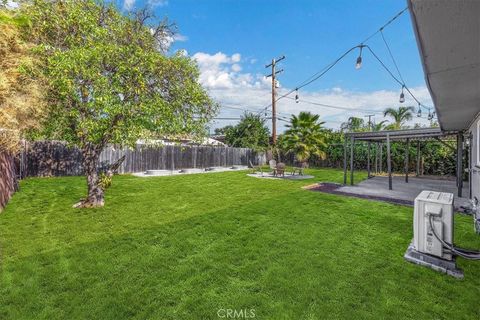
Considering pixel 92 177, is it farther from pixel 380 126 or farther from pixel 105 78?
pixel 380 126

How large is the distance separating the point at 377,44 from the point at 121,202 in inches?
407

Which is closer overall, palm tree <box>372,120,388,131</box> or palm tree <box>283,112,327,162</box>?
palm tree <box>283,112,327,162</box>

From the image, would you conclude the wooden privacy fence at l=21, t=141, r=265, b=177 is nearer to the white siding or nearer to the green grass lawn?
the green grass lawn

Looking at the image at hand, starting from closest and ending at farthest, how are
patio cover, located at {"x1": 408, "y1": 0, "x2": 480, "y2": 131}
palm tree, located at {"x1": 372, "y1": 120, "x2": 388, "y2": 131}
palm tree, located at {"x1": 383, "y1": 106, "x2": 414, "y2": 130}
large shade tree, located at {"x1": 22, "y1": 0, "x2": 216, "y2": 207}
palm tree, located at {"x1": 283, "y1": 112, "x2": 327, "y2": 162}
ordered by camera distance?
patio cover, located at {"x1": 408, "y1": 0, "x2": 480, "y2": 131}, large shade tree, located at {"x1": 22, "y1": 0, "x2": 216, "y2": 207}, palm tree, located at {"x1": 283, "y1": 112, "x2": 327, "y2": 162}, palm tree, located at {"x1": 372, "y1": 120, "x2": 388, "y2": 131}, palm tree, located at {"x1": 383, "y1": 106, "x2": 414, "y2": 130}

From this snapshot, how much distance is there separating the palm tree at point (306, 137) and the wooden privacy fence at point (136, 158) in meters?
5.30

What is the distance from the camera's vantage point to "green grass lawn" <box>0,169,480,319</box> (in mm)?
2496

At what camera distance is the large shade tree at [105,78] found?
541 centimetres

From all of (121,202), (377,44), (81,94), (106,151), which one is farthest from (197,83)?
(106,151)

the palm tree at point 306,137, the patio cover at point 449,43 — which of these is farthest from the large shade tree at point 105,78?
the palm tree at point 306,137

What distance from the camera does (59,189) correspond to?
8531 mm

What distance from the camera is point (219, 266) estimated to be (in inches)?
132

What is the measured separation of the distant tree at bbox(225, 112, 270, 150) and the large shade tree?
61.4 feet

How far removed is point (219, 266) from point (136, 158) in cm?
1346
